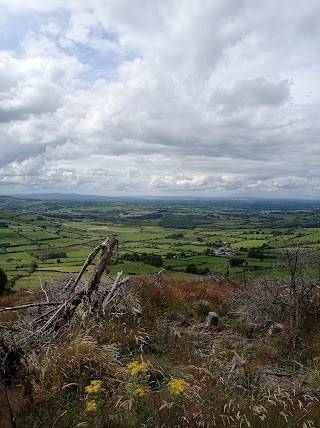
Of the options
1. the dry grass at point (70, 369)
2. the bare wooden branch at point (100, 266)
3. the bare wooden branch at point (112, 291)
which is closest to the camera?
the dry grass at point (70, 369)

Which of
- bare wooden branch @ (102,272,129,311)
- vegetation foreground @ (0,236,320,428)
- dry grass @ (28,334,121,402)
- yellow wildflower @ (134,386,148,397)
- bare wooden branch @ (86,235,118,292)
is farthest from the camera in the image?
bare wooden branch @ (86,235,118,292)

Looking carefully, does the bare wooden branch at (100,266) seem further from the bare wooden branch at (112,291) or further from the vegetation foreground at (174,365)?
the vegetation foreground at (174,365)

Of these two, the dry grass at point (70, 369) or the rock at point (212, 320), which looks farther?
the rock at point (212, 320)

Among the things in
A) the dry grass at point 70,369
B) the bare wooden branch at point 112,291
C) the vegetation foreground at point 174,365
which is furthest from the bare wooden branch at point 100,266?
the dry grass at point 70,369

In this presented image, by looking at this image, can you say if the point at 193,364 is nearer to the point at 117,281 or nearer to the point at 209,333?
the point at 209,333

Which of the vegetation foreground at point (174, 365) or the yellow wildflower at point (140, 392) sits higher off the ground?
the yellow wildflower at point (140, 392)

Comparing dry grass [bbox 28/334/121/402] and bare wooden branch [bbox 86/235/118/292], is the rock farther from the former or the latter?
dry grass [bbox 28/334/121/402]

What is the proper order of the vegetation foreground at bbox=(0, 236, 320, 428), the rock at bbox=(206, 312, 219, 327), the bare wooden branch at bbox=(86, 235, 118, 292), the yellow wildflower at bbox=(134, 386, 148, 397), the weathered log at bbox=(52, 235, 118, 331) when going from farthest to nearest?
→ the rock at bbox=(206, 312, 219, 327) → the bare wooden branch at bbox=(86, 235, 118, 292) → the weathered log at bbox=(52, 235, 118, 331) → the vegetation foreground at bbox=(0, 236, 320, 428) → the yellow wildflower at bbox=(134, 386, 148, 397)

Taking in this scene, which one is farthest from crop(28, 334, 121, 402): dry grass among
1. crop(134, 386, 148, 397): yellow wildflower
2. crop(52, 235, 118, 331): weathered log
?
crop(52, 235, 118, 331): weathered log

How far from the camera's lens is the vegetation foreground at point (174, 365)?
4871 mm

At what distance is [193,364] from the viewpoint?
22.4 ft

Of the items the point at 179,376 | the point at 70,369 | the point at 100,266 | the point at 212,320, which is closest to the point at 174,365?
the point at 179,376

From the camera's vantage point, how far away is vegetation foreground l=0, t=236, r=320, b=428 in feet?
16.0

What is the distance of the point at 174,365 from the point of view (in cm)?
685
